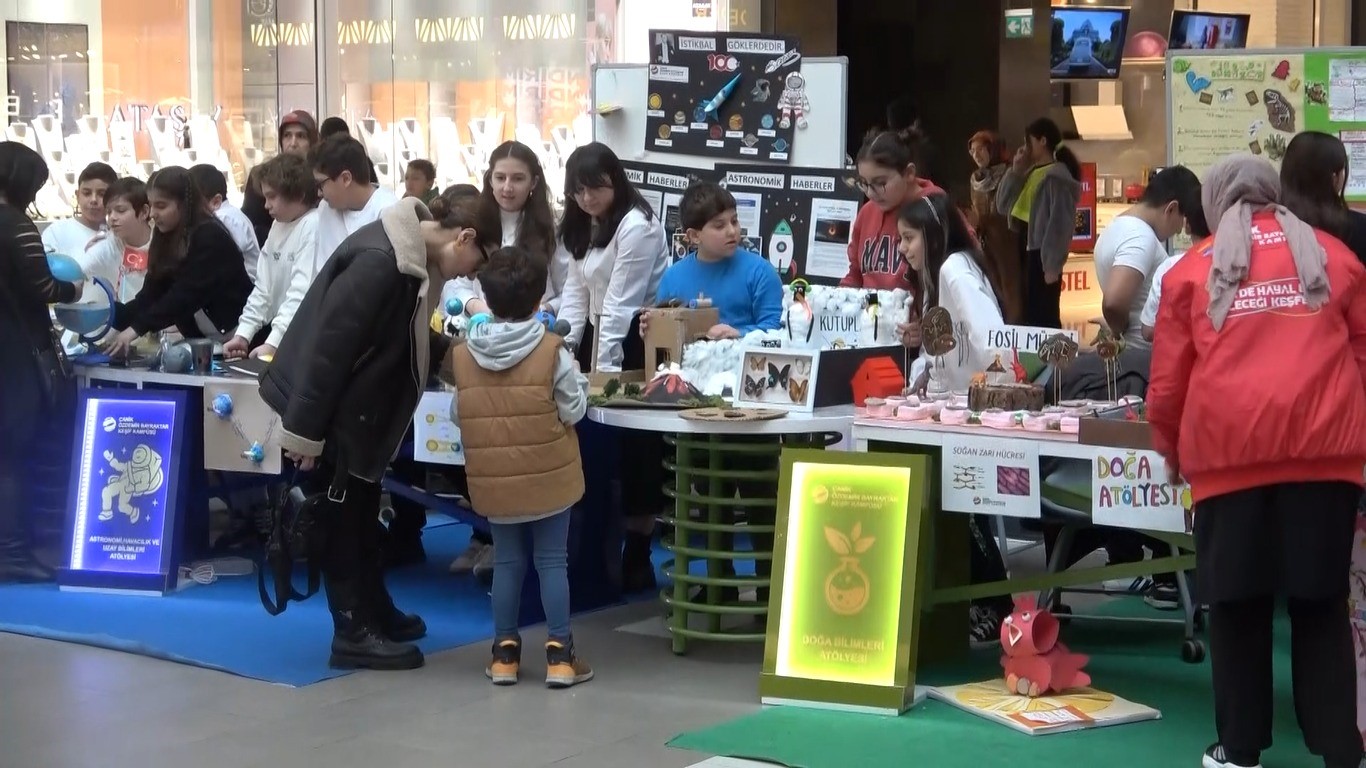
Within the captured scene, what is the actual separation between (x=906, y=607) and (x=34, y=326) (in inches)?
151

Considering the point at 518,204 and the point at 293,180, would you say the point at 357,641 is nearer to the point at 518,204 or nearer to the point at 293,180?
the point at 518,204

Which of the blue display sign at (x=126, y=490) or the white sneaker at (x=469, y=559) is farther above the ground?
the blue display sign at (x=126, y=490)

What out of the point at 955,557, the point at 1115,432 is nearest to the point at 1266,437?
the point at 1115,432

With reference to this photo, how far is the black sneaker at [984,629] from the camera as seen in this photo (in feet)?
19.3

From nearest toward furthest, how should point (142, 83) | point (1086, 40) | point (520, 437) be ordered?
point (520, 437) → point (142, 83) → point (1086, 40)

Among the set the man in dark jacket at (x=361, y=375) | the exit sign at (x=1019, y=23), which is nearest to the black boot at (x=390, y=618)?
the man in dark jacket at (x=361, y=375)

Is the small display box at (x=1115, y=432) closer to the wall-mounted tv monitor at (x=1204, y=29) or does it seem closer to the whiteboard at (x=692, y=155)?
the whiteboard at (x=692, y=155)

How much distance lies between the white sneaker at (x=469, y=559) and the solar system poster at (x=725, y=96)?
2128 millimetres

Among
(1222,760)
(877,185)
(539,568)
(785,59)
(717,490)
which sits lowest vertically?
(1222,760)

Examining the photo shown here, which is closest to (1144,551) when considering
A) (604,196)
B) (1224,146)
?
(1224,146)

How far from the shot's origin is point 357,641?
575 centimetres

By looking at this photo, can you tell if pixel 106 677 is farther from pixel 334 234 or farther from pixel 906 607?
pixel 906 607

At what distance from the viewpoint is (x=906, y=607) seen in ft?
16.5

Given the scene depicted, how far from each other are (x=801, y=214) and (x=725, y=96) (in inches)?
28.2
